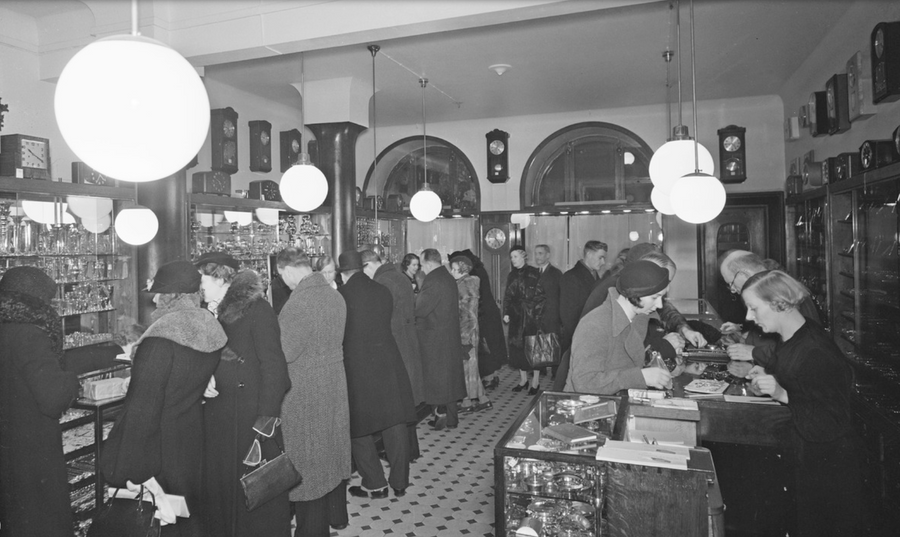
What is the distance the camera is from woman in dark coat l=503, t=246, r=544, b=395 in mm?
7004

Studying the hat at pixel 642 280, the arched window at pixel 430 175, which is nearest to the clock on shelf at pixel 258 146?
the arched window at pixel 430 175

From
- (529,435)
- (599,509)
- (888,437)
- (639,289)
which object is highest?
(639,289)

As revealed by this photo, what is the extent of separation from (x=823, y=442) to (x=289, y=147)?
6940 millimetres

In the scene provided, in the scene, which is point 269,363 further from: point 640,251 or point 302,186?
point 640,251

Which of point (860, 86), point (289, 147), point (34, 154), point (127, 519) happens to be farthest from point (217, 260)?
point (860, 86)

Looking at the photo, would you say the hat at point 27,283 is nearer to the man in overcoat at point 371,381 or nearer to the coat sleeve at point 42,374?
the coat sleeve at point 42,374

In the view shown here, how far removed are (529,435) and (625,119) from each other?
7377 millimetres

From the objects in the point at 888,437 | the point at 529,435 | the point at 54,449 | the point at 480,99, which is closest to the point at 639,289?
the point at 529,435

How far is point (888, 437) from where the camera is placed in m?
3.91

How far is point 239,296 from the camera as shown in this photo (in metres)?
3.08

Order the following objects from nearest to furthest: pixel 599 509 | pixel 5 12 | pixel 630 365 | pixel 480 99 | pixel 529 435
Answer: pixel 599 509 < pixel 529 435 < pixel 630 365 < pixel 5 12 < pixel 480 99

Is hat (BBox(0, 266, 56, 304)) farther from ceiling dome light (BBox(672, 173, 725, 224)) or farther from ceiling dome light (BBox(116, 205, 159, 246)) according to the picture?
ceiling dome light (BBox(672, 173, 725, 224))

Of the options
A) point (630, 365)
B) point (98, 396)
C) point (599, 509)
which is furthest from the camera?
point (98, 396)

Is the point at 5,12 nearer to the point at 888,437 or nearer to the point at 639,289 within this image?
the point at 639,289
